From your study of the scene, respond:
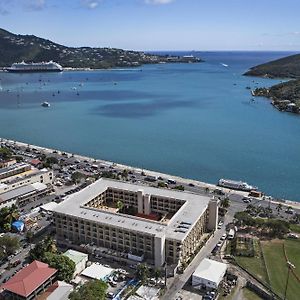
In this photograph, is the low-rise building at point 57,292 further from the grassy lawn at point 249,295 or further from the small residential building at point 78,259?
the grassy lawn at point 249,295

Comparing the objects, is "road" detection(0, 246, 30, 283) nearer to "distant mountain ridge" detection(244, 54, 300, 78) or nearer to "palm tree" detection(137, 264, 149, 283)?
"palm tree" detection(137, 264, 149, 283)

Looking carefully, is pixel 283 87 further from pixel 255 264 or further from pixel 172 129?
pixel 255 264

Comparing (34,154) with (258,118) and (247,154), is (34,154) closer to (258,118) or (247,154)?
(247,154)

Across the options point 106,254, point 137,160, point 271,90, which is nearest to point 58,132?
point 137,160

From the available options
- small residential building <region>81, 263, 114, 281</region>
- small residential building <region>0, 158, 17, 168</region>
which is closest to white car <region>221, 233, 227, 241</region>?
small residential building <region>81, 263, 114, 281</region>

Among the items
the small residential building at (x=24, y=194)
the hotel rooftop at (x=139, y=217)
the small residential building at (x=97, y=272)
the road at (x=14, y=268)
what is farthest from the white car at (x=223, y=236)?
the small residential building at (x=24, y=194)

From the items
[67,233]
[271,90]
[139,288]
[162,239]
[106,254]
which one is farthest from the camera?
[271,90]
